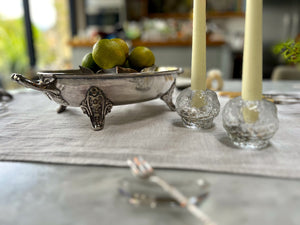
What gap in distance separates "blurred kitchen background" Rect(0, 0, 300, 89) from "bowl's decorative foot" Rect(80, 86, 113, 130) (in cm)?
184

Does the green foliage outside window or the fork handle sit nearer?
the fork handle

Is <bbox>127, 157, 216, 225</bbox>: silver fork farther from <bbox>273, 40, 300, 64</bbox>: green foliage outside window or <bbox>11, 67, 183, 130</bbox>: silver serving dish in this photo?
<bbox>273, 40, 300, 64</bbox>: green foliage outside window

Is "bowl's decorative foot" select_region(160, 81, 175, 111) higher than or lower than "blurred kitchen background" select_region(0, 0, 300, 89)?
lower

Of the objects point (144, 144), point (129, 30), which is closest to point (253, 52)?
point (144, 144)

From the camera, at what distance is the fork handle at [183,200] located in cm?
21

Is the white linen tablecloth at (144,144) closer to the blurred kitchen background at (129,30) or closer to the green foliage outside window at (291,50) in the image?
the green foliage outside window at (291,50)

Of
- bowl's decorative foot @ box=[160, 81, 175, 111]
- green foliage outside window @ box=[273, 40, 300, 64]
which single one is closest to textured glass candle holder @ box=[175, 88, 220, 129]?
bowl's decorative foot @ box=[160, 81, 175, 111]

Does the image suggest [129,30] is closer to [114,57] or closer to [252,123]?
[114,57]

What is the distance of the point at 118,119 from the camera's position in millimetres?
563

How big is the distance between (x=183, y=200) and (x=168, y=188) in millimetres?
25

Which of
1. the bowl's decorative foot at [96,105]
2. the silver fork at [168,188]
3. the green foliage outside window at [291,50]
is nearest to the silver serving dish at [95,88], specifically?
the bowl's decorative foot at [96,105]

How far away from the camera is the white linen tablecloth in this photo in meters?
0.33

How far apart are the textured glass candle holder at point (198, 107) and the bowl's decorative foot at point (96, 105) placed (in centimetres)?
15

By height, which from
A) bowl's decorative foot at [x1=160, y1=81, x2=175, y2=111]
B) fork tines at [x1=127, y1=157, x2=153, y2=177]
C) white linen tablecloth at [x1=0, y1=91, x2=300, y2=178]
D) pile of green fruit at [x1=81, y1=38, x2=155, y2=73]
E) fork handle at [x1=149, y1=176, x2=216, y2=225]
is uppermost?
pile of green fruit at [x1=81, y1=38, x2=155, y2=73]
